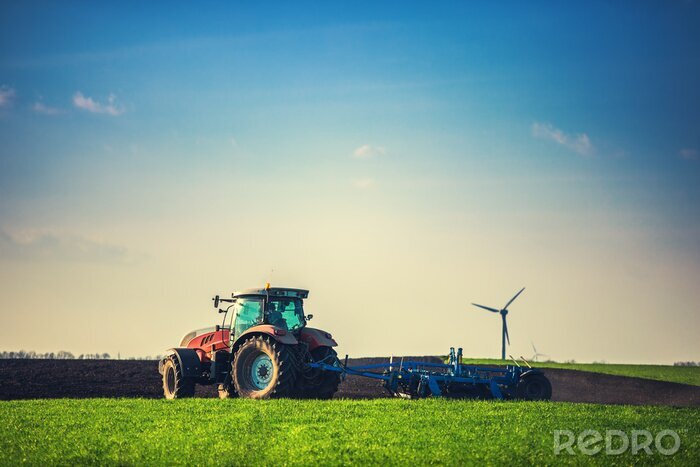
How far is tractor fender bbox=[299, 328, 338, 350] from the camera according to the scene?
71.3ft

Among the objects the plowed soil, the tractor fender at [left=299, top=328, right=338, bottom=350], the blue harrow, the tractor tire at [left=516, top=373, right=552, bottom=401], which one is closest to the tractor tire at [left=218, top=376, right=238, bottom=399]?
the tractor fender at [left=299, top=328, right=338, bottom=350]

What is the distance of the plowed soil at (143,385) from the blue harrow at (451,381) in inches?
79.4

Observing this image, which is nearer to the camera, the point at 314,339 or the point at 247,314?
the point at 247,314

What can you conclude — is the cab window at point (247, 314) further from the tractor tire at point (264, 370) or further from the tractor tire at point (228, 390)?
the tractor tire at point (228, 390)

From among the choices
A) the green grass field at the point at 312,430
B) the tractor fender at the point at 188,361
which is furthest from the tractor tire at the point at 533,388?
the tractor fender at the point at 188,361

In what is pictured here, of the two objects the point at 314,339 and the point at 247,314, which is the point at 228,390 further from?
the point at 314,339

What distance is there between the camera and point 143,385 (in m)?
27.2

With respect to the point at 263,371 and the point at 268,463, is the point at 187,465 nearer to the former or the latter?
the point at 268,463

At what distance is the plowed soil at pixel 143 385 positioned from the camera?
82.2 feet

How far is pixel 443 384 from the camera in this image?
71.0ft

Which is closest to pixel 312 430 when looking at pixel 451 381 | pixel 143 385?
pixel 451 381

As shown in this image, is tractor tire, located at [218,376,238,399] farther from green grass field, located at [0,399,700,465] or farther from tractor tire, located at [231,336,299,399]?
green grass field, located at [0,399,700,465]

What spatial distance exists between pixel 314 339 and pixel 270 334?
209 centimetres

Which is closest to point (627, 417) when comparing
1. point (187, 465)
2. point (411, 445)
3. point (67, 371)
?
point (411, 445)
